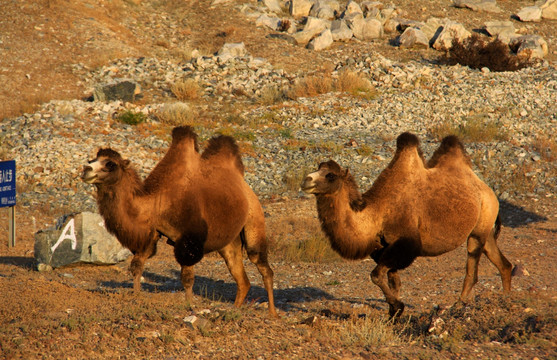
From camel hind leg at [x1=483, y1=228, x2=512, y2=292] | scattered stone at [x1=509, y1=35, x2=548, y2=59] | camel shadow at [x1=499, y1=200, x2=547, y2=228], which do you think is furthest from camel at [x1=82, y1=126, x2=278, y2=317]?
scattered stone at [x1=509, y1=35, x2=548, y2=59]

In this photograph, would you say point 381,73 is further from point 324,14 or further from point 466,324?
point 466,324

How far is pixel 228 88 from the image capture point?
79.8 feet

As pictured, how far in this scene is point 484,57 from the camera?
26.9m

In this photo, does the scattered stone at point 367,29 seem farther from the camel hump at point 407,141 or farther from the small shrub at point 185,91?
the camel hump at point 407,141

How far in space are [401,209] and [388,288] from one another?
95cm

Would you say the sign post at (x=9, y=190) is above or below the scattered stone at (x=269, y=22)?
below

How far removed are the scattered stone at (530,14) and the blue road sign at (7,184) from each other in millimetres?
31330

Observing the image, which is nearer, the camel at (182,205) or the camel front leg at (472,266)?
the camel at (182,205)

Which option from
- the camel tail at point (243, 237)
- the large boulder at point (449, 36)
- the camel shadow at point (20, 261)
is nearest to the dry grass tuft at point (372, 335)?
the camel tail at point (243, 237)

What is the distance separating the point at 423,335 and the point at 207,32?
28.3 m

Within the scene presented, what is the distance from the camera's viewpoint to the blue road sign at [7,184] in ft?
40.0

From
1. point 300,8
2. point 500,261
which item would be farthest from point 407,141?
point 300,8

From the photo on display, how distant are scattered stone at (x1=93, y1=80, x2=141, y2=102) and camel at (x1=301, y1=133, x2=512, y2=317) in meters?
15.9

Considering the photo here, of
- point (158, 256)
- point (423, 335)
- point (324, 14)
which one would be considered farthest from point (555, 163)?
point (324, 14)
